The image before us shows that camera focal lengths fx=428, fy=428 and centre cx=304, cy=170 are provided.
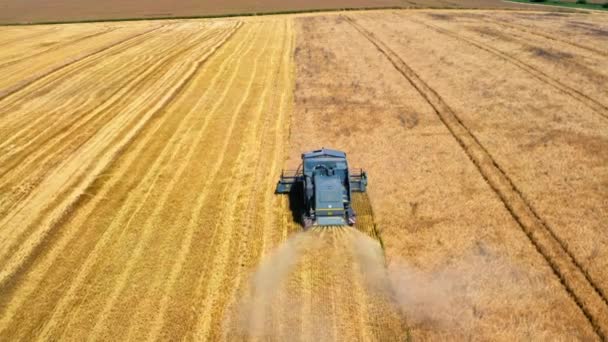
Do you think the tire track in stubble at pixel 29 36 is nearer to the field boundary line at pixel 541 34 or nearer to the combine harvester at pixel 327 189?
the combine harvester at pixel 327 189

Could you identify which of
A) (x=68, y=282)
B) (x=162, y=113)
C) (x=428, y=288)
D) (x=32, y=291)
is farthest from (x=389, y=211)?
(x=162, y=113)

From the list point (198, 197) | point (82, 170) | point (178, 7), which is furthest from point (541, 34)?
point (178, 7)

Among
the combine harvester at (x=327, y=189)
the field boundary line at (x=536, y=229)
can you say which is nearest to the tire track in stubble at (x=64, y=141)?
the combine harvester at (x=327, y=189)

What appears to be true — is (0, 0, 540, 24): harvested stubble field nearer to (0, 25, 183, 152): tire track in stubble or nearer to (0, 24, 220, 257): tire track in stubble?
(0, 25, 183, 152): tire track in stubble

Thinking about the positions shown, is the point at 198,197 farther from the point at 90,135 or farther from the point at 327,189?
the point at 90,135

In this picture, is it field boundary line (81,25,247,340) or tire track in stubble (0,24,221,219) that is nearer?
field boundary line (81,25,247,340)

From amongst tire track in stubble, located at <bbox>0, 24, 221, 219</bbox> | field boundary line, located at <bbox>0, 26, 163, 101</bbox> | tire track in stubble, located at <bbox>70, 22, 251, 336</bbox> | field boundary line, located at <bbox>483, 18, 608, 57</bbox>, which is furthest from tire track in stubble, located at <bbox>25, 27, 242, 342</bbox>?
field boundary line, located at <bbox>483, 18, 608, 57</bbox>
